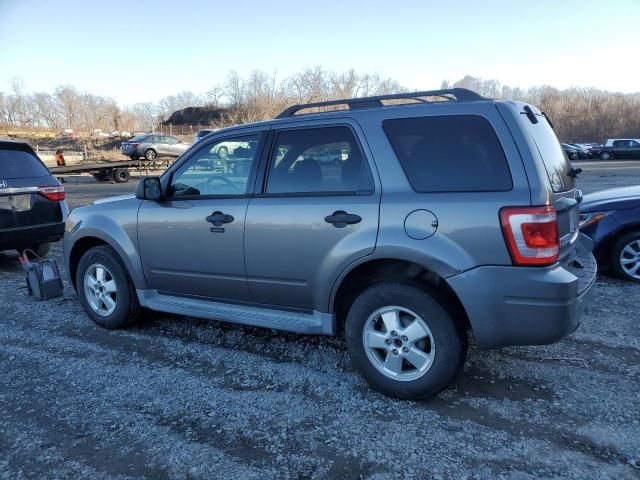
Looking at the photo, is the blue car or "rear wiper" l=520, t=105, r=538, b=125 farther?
the blue car

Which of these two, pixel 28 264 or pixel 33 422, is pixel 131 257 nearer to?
pixel 33 422

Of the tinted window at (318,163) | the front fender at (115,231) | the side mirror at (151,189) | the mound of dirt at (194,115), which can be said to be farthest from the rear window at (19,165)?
the mound of dirt at (194,115)

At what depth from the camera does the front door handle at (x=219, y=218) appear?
137 inches

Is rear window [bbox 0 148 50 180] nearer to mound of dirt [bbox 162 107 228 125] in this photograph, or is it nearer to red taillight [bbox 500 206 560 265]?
red taillight [bbox 500 206 560 265]

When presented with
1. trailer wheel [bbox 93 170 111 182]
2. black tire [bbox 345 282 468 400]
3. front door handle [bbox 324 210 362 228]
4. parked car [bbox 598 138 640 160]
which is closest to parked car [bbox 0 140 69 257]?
front door handle [bbox 324 210 362 228]

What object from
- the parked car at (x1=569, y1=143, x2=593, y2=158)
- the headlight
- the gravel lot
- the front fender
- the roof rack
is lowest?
the parked car at (x1=569, y1=143, x2=593, y2=158)

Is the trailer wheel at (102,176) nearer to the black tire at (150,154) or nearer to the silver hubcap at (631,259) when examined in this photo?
the black tire at (150,154)

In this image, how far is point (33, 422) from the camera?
288 cm

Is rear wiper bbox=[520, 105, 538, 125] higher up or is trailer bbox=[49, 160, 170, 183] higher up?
rear wiper bbox=[520, 105, 538, 125]

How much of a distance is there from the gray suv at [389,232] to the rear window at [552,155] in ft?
0.07

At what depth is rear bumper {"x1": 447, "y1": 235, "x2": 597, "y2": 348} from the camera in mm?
2574

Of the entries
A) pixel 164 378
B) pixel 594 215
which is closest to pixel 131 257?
pixel 164 378

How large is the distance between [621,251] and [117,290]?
17.5ft

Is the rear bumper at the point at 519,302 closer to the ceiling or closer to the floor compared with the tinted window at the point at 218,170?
closer to the floor
